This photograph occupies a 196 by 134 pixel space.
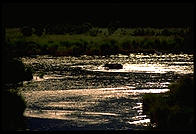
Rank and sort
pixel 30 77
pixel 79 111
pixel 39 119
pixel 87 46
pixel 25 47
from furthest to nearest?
1. pixel 87 46
2. pixel 25 47
3. pixel 30 77
4. pixel 79 111
5. pixel 39 119

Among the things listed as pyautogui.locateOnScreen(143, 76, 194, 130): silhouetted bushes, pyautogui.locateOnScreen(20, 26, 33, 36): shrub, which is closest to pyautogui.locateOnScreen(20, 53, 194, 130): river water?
pyautogui.locateOnScreen(143, 76, 194, 130): silhouetted bushes

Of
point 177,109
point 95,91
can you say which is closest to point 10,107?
point 177,109

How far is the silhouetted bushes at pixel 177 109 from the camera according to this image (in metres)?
35.0

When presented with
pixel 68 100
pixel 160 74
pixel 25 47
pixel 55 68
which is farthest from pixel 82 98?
pixel 25 47

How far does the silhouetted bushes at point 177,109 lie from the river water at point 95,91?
390 inches

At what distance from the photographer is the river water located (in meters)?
59.2

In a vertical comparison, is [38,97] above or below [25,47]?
above

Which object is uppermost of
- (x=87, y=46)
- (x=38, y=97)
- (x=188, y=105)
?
(x=188, y=105)

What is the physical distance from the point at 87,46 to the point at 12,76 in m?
115

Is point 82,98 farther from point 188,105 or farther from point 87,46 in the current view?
point 87,46

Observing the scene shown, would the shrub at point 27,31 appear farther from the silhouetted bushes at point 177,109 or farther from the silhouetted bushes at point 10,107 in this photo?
the silhouetted bushes at point 177,109

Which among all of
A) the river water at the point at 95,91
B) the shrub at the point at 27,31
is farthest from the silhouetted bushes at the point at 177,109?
the shrub at the point at 27,31

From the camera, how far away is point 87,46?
190 metres

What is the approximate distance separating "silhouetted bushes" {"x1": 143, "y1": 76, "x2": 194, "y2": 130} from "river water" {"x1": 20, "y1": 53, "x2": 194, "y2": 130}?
32.5 ft
